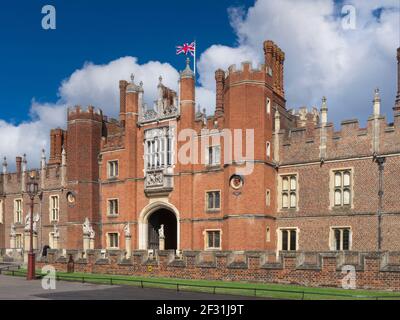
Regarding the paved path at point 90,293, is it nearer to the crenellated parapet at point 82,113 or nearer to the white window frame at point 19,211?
the crenellated parapet at point 82,113

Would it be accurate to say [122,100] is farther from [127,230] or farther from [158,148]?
[127,230]

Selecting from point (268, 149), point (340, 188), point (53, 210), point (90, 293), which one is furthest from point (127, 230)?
point (90, 293)

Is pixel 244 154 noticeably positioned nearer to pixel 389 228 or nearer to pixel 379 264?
pixel 389 228

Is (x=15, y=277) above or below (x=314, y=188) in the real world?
below

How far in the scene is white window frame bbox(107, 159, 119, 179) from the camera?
4100 centimetres

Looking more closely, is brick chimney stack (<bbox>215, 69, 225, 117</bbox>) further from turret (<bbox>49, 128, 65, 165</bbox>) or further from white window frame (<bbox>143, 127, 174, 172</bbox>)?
turret (<bbox>49, 128, 65, 165</bbox>)

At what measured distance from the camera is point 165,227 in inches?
1619

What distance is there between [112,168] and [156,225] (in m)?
5.30

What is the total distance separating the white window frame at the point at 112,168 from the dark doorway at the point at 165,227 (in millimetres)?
4156

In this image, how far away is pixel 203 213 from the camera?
35812mm
